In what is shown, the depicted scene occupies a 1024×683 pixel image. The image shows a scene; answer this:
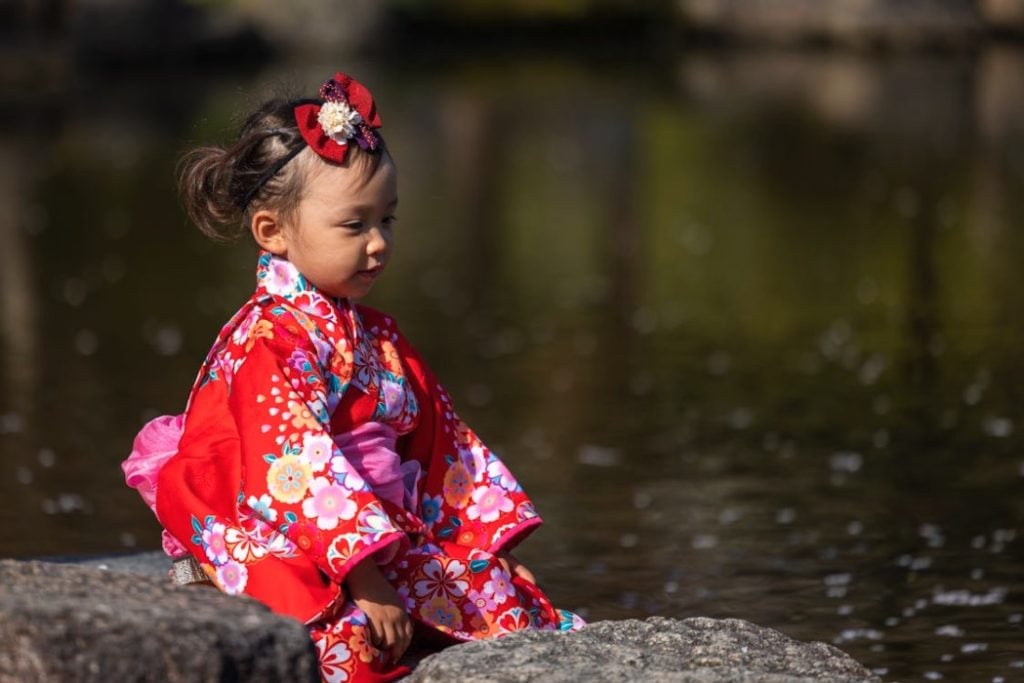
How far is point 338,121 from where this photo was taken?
363 cm

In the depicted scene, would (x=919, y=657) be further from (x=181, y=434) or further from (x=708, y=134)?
(x=708, y=134)

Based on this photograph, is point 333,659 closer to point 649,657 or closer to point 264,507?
point 264,507

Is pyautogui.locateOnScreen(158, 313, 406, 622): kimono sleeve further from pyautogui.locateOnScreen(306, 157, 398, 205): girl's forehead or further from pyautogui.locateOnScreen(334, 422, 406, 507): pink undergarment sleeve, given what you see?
pyautogui.locateOnScreen(306, 157, 398, 205): girl's forehead

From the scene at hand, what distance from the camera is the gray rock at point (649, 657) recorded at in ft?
10.5

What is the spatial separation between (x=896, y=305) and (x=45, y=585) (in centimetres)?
786

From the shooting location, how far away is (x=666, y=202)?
1555 cm

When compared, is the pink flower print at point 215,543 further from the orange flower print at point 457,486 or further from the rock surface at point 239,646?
the orange flower print at point 457,486

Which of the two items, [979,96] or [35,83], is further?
[35,83]

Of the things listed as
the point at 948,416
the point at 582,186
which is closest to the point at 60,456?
the point at 948,416

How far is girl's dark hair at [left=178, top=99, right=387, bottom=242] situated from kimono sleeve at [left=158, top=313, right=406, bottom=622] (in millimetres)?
271

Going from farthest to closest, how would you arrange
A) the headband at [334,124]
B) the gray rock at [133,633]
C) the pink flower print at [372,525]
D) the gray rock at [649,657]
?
the headband at [334,124]
the pink flower print at [372,525]
the gray rock at [649,657]
the gray rock at [133,633]

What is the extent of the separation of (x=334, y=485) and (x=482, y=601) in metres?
0.45

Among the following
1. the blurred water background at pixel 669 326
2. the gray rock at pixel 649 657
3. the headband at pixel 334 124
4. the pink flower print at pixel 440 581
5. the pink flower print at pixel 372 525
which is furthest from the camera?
the blurred water background at pixel 669 326

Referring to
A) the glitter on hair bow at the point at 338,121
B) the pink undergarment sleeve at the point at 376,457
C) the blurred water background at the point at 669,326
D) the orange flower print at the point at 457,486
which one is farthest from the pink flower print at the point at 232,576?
the blurred water background at the point at 669,326
